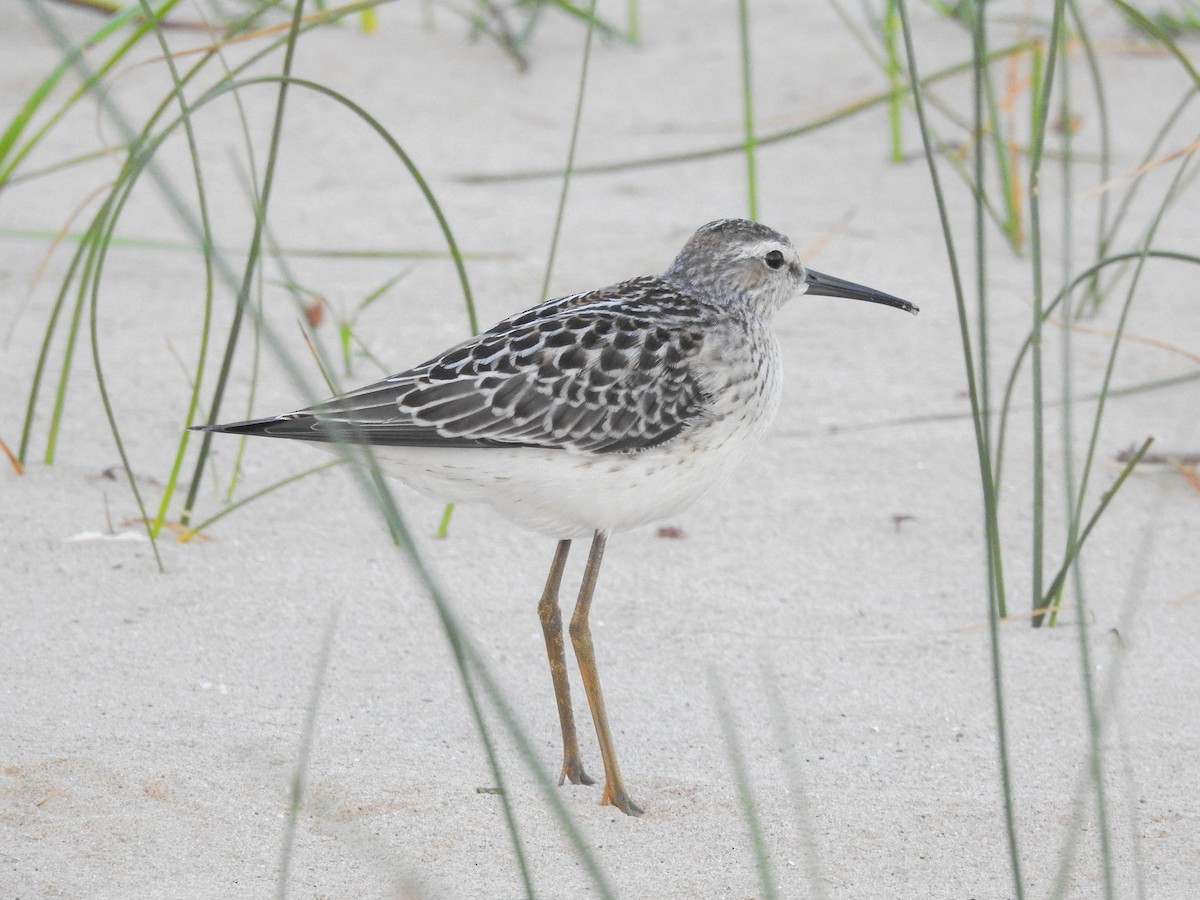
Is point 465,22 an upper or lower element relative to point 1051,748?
upper

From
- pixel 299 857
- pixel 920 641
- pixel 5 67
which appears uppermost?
pixel 5 67

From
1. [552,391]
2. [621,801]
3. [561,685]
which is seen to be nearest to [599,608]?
[561,685]

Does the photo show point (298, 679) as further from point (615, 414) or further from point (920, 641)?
point (920, 641)

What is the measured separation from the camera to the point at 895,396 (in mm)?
5668

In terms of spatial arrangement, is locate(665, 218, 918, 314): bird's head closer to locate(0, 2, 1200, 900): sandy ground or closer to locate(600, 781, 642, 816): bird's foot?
locate(0, 2, 1200, 900): sandy ground

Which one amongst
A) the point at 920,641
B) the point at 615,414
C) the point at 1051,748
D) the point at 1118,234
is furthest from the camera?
the point at 1118,234

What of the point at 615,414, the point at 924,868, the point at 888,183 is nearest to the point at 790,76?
the point at 888,183

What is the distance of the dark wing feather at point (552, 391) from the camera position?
351 centimetres

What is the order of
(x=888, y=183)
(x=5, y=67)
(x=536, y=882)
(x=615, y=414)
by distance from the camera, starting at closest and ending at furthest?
1. (x=536, y=882)
2. (x=615, y=414)
3. (x=888, y=183)
4. (x=5, y=67)

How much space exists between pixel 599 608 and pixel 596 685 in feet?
2.73

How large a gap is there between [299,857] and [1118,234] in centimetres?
481

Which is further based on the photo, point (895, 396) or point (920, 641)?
point (895, 396)

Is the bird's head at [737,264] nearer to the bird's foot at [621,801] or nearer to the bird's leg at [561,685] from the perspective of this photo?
the bird's leg at [561,685]

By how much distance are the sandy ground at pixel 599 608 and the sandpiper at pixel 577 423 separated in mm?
416
